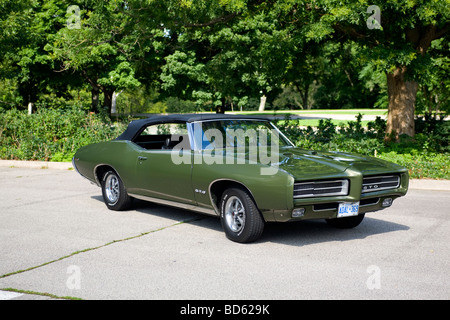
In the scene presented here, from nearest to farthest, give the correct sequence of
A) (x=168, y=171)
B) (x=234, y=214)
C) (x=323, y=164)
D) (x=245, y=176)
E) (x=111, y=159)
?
(x=245, y=176) → (x=323, y=164) → (x=234, y=214) → (x=168, y=171) → (x=111, y=159)

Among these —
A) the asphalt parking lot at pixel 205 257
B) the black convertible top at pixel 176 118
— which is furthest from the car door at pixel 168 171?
the asphalt parking lot at pixel 205 257

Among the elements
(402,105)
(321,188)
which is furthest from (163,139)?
(402,105)

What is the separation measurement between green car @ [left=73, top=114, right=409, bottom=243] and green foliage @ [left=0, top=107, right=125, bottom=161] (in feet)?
26.2

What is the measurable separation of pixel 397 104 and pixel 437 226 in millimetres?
9044

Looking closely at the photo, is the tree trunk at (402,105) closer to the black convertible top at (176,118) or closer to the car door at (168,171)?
the black convertible top at (176,118)

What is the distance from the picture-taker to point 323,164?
6391mm

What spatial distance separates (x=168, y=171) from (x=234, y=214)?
50.7 inches

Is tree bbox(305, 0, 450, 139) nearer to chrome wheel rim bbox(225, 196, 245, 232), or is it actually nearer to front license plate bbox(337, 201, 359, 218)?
front license plate bbox(337, 201, 359, 218)

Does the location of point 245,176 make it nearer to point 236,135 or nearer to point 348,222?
point 236,135

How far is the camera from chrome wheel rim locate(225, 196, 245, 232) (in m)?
6.40

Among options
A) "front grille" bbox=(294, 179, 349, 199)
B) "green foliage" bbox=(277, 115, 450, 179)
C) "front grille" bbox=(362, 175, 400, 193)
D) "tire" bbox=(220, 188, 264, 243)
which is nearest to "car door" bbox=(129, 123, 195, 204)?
"tire" bbox=(220, 188, 264, 243)
